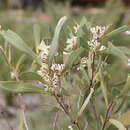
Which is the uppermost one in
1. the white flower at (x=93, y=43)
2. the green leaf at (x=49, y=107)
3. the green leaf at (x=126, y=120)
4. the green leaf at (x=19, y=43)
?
the green leaf at (x=19, y=43)

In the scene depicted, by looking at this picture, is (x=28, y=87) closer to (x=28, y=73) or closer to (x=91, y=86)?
(x=28, y=73)

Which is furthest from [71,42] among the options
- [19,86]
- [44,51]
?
[19,86]

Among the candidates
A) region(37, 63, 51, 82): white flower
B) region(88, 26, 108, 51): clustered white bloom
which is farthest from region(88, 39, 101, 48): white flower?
region(37, 63, 51, 82): white flower

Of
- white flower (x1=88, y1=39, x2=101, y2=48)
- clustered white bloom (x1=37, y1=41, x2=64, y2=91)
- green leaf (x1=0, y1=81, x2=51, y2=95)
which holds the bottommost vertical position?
green leaf (x1=0, y1=81, x2=51, y2=95)

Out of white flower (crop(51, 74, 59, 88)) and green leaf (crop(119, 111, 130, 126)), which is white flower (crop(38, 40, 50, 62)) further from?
green leaf (crop(119, 111, 130, 126))

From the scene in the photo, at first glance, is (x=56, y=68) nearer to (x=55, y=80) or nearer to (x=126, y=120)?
(x=55, y=80)

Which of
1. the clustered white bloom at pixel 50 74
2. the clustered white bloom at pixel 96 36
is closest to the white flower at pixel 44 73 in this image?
the clustered white bloom at pixel 50 74

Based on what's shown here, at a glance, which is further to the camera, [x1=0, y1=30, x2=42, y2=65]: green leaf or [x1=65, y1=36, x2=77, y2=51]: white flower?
[x1=65, y1=36, x2=77, y2=51]: white flower

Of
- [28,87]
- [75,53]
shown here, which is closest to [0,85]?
[28,87]

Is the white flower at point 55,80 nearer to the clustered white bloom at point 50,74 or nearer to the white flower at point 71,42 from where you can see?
the clustered white bloom at point 50,74

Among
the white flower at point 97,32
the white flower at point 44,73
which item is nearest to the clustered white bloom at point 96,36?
the white flower at point 97,32

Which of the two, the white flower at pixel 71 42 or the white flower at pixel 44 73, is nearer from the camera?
the white flower at pixel 44 73

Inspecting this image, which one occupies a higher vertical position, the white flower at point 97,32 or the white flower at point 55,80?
the white flower at point 97,32
